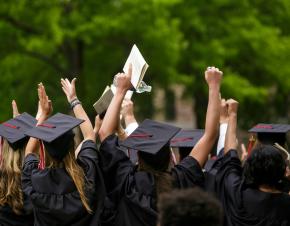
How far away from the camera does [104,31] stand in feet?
50.7

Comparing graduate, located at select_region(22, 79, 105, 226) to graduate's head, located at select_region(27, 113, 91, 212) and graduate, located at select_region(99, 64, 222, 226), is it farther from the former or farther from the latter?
graduate, located at select_region(99, 64, 222, 226)

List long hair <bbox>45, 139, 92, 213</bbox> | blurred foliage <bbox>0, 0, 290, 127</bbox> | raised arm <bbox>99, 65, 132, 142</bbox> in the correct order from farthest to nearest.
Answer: blurred foliage <bbox>0, 0, 290, 127</bbox> → raised arm <bbox>99, 65, 132, 142</bbox> → long hair <bbox>45, 139, 92, 213</bbox>

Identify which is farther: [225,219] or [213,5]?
[213,5]

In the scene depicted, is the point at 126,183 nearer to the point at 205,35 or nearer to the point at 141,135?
the point at 141,135

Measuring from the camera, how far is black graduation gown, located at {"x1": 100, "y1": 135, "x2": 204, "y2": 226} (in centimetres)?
430

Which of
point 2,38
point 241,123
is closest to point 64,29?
point 2,38

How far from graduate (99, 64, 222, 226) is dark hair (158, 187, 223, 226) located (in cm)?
129

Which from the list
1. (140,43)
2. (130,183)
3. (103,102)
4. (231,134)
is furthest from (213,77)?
(140,43)

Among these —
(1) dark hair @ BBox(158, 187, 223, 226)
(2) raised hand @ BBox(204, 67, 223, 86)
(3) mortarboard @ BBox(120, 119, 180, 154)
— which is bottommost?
(3) mortarboard @ BBox(120, 119, 180, 154)

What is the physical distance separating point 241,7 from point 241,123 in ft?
20.3

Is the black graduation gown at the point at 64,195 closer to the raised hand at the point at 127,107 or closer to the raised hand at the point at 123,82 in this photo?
the raised hand at the point at 123,82

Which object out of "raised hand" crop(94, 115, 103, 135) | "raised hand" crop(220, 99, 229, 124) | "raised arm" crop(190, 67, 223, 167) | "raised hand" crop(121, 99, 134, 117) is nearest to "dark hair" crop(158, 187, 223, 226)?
"raised arm" crop(190, 67, 223, 167)

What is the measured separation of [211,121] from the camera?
4406mm

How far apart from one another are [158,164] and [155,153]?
16 cm
